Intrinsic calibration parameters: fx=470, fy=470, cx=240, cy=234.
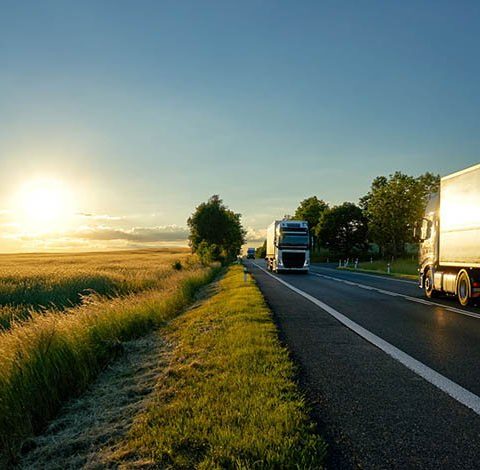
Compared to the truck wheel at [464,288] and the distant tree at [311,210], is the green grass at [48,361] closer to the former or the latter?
the truck wheel at [464,288]

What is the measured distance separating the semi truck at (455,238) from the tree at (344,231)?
7191cm

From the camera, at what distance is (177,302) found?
1592cm

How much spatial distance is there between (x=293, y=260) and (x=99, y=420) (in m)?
29.8

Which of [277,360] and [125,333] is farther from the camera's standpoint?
[125,333]

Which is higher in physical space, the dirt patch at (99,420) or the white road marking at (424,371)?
Answer: the white road marking at (424,371)

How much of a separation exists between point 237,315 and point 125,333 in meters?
2.57

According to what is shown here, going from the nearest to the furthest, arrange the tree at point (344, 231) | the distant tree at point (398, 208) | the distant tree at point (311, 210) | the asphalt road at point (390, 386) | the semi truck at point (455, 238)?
1. the asphalt road at point (390, 386)
2. the semi truck at point (455, 238)
3. the distant tree at point (398, 208)
4. the tree at point (344, 231)
5. the distant tree at point (311, 210)

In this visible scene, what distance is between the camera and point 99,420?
513 cm

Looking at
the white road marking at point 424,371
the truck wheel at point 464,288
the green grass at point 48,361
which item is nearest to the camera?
the white road marking at point 424,371

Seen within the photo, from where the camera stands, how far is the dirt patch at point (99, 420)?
4.18m

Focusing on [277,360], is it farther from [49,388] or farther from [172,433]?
[49,388]

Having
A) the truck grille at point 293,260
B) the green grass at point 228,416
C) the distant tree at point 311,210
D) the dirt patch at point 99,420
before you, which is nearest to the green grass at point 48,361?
the dirt patch at point 99,420

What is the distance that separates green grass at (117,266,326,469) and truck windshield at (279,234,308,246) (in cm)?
2652

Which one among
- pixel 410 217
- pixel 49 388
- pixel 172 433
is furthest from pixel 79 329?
pixel 410 217
